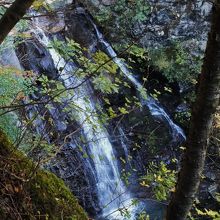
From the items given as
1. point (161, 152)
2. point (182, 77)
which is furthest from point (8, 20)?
point (182, 77)

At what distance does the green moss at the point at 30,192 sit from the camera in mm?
1897

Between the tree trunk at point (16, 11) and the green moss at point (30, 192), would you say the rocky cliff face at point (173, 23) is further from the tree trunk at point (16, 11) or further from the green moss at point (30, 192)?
the tree trunk at point (16, 11)

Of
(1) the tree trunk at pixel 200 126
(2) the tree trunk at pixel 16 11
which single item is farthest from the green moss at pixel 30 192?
(2) the tree trunk at pixel 16 11

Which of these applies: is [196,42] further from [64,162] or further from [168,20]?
[64,162]

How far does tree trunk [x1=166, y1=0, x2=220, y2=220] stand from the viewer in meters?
1.64

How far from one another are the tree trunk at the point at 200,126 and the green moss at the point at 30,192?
623mm

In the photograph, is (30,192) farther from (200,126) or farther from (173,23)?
(173,23)

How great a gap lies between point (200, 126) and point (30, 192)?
0.97m

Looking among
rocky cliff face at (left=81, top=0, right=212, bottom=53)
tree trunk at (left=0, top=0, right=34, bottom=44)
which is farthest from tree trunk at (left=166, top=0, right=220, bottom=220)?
rocky cliff face at (left=81, top=0, right=212, bottom=53)

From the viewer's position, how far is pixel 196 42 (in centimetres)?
971

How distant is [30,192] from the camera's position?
6.61 ft

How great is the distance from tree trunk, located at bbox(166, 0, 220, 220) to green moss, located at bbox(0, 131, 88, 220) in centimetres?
62

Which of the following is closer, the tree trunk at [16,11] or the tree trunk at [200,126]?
the tree trunk at [16,11]

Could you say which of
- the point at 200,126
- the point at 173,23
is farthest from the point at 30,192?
the point at 173,23
